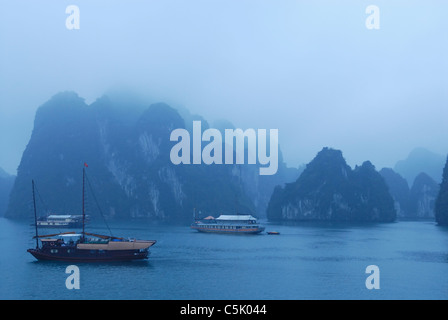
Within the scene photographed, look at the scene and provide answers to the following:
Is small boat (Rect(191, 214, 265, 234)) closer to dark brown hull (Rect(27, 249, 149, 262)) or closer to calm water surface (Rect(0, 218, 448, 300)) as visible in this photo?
calm water surface (Rect(0, 218, 448, 300))

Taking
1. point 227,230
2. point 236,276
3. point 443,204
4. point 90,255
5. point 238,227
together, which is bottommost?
point 443,204

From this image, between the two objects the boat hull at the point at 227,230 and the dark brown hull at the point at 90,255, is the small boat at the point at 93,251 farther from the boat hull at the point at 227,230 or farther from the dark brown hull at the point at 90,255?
the boat hull at the point at 227,230

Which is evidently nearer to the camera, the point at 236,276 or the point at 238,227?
the point at 236,276

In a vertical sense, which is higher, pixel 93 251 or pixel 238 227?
pixel 93 251

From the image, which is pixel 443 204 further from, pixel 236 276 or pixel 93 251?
pixel 93 251

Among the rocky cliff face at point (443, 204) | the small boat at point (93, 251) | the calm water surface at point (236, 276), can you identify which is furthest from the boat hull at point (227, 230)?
the rocky cliff face at point (443, 204)

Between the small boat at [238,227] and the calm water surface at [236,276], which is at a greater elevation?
the calm water surface at [236,276]

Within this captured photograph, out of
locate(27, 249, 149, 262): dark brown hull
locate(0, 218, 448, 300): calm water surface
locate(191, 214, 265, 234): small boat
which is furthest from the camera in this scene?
locate(191, 214, 265, 234): small boat

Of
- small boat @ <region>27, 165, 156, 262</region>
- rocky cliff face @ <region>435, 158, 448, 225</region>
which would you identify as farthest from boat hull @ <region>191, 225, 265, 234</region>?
rocky cliff face @ <region>435, 158, 448, 225</region>

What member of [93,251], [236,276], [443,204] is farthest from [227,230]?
[443,204]

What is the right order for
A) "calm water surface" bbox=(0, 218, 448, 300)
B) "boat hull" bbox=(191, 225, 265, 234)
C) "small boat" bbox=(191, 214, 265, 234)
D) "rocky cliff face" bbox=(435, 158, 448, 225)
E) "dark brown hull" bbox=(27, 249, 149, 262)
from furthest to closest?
"rocky cliff face" bbox=(435, 158, 448, 225) < "small boat" bbox=(191, 214, 265, 234) < "boat hull" bbox=(191, 225, 265, 234) < "dark brown hull" bbox=(27, 249, 149, 262) < "calm water surface" bbox=(0, 218, 448, 300)
